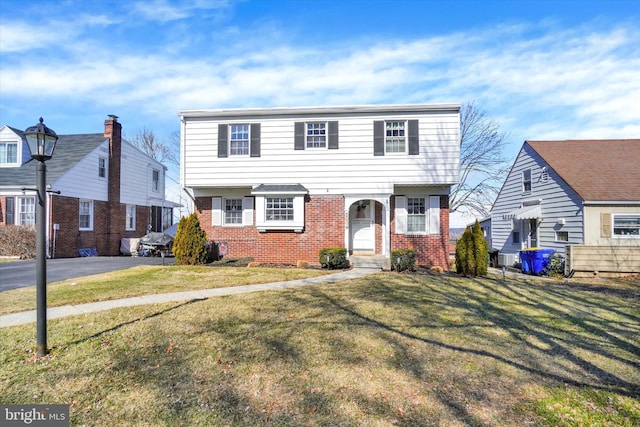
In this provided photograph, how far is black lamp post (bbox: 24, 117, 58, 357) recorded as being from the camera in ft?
14.5

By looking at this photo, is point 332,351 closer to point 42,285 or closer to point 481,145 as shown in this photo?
point 42,285

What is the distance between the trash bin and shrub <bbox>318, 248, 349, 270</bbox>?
8.13 m

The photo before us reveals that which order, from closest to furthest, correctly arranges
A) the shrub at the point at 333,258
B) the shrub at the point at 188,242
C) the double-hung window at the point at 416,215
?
the shrub at the point at 333,258 → the shrub at the point at 188,242 → the double-hung window at the point at 416,215

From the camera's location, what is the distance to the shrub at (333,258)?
455 inches

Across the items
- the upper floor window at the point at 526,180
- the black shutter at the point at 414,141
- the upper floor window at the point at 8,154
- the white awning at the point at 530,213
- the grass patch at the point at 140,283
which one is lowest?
the grass patch at the point at 140,283

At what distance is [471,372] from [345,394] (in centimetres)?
154

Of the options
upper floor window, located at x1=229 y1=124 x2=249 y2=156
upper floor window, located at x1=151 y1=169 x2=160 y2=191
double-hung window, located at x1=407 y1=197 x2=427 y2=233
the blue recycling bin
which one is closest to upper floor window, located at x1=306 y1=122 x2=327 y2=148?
upper floor window, located at x1=229 y1=124 x2=249 y2=156

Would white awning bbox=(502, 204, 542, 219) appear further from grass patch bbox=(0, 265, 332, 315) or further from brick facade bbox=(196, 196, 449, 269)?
grass patch bbox=(0, 265, 332, 315)

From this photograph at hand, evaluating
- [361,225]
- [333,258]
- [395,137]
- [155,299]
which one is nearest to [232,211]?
[333,258]

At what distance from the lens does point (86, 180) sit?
744 inches

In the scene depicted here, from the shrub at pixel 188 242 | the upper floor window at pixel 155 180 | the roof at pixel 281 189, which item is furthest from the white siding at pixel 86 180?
the roof at pixel 281 189

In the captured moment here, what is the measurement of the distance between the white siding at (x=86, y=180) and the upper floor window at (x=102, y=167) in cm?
19

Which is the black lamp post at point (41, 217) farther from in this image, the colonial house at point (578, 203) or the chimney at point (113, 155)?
the chimney at point (113, 155)

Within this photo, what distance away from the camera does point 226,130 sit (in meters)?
13.5
